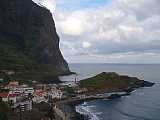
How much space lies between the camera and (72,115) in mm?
118188

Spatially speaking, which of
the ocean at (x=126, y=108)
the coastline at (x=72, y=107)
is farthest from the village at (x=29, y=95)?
the ocean at (x=126, y=108)

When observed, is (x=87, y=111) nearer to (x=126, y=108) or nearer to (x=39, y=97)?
(x=126, y=108)

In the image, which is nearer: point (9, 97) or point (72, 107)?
point (9, 97)

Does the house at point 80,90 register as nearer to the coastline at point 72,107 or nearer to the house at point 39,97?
the coastline at point 72,107

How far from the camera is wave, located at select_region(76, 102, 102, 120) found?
121 m

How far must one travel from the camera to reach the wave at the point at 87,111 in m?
121

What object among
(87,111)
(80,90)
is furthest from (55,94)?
(87,111)

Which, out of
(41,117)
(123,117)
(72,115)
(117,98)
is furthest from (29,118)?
(117,98)

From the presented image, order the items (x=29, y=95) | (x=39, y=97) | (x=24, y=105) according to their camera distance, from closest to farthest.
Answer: (x=24, y=105), (x=29, y=95), (x=39, y=97)

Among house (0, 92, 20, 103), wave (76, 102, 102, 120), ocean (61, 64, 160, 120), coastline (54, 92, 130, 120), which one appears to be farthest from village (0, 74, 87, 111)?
ocean (61, 64, 160, 120)

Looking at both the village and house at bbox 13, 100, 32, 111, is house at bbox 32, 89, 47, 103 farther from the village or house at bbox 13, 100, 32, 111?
house at bbox 13, 100, 32, 111

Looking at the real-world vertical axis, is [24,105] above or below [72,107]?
above

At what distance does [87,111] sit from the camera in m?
132

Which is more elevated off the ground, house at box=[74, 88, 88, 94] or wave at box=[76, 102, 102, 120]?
house at box=[74, 88, 88, 94]
